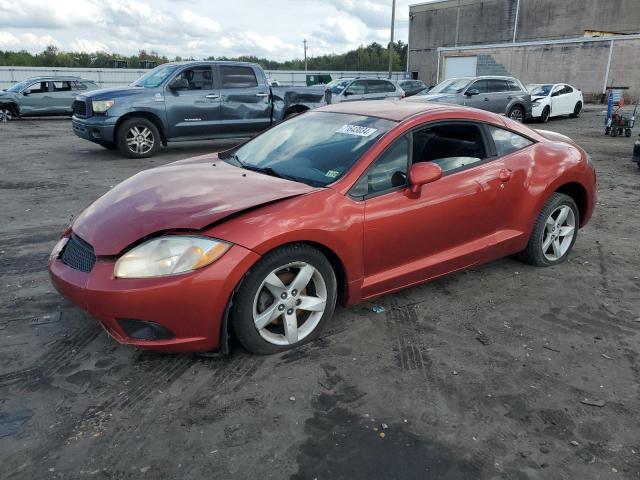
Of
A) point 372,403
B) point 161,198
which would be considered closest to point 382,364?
point 372,403

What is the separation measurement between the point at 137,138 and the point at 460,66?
1148 inches

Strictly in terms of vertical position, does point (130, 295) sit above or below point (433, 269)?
above

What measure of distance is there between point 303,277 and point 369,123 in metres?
1.32

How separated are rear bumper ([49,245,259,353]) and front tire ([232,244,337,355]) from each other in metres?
0.11

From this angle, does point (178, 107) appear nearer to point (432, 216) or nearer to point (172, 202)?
point (172, 202)

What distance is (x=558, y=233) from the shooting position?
467 cm

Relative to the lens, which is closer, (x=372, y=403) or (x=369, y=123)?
(x=372, y=403)

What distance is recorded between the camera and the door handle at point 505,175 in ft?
13.1

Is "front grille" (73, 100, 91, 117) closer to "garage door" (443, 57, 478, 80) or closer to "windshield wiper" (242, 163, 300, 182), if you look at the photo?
"windshield wiper" (242, 163, 300, 182)

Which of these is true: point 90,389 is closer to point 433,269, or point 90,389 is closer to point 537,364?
point 433,269

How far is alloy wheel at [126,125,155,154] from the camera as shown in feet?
33.4

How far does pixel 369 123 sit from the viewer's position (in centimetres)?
377

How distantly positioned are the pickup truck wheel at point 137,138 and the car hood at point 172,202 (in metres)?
6.86

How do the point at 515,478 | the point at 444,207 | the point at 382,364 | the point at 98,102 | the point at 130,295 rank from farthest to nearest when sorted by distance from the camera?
the point at 98,102, the point at 444,207, the point at 382,364, the point at 130,295, the point at 515,478
